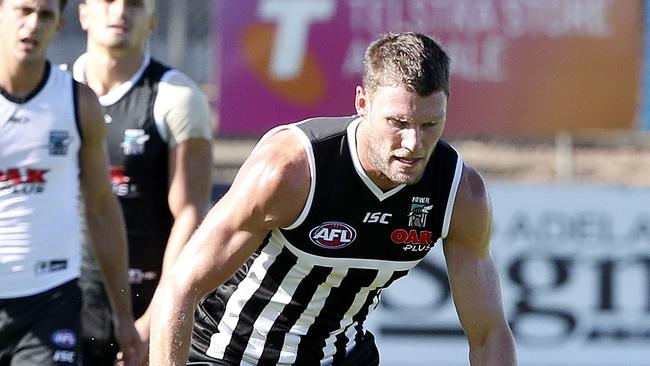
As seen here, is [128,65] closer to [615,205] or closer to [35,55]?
[35,55]

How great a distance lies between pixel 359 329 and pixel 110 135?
1.84 metres

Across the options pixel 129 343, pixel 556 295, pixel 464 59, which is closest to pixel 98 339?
pixel 129 343

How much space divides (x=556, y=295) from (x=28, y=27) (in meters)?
5.58

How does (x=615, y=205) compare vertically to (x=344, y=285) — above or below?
below

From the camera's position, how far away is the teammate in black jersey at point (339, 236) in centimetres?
427

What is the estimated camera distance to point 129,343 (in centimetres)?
587

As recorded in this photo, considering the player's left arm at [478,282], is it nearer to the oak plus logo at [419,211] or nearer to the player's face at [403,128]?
the oak plus logo at [419,211]

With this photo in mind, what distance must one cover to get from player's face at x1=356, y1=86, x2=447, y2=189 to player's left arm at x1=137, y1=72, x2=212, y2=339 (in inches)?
74.3

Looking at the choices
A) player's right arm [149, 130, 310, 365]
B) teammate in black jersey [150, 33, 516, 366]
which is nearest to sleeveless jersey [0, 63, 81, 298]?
teammate in black jersey [150, 33, 516, 366]

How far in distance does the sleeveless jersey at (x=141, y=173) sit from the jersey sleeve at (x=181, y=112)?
1.5 inches

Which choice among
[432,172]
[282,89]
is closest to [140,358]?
[432,172]

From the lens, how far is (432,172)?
4.59 metres

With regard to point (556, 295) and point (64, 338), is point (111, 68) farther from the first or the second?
point (556, 295)

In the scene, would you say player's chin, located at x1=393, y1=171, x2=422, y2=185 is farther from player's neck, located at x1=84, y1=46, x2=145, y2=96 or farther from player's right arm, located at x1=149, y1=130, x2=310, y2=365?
player's neck, located at x1=84, y1=46, x2=145, y2=96
